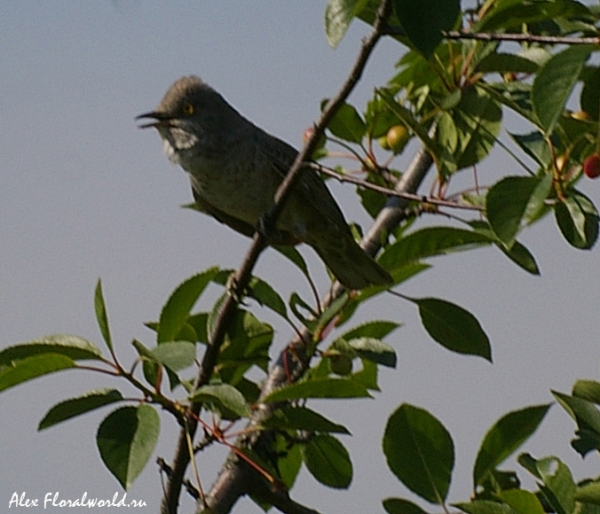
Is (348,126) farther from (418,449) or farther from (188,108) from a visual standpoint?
(188,108)

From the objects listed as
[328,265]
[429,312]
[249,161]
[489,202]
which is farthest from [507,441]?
[249,161]

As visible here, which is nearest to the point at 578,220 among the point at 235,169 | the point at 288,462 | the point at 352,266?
the point at 352,266

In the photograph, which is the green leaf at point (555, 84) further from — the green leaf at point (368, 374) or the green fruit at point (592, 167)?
the green leaf at point (368, 374)

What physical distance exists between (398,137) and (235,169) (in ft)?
4.12

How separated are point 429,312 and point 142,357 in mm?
917

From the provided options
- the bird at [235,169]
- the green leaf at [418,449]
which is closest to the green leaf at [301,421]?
the green leaf at [418,449]

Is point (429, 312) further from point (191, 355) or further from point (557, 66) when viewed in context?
point (557, 66)

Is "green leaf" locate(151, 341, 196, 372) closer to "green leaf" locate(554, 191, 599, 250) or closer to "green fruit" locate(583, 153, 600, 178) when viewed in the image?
"green leaf" locate(554, 191, 599, 250)

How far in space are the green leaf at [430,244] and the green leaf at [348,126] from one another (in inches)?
28.6

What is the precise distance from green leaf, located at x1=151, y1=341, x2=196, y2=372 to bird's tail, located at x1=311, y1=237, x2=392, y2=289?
775 mm

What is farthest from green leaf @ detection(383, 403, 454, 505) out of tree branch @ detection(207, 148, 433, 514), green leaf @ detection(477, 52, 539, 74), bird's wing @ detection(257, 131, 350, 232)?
bird's wing @ detection(257, 131, 350, 232)

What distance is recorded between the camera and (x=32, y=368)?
2.59 metres

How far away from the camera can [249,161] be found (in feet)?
16.3

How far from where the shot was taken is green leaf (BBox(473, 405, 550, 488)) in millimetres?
2822
